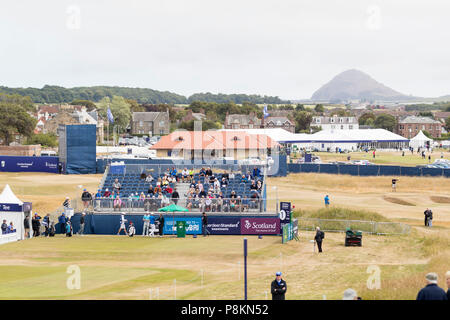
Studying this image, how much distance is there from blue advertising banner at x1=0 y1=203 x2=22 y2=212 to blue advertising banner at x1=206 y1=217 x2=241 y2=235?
11.0 m

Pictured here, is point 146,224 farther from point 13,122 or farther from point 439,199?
point 13,122

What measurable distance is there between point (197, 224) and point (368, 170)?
35574mm

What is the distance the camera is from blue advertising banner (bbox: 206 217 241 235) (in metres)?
35.2

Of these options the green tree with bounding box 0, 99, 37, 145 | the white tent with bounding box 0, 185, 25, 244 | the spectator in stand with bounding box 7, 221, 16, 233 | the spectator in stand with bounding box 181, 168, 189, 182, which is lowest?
the spectator in stand with bounding box 7, 221, 16, 233

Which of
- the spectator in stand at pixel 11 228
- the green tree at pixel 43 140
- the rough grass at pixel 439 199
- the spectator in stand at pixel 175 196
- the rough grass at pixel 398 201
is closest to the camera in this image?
the spectator in stand at pixel 11 228

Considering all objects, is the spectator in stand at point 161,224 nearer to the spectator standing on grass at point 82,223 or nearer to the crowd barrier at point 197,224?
the crowd barrier at point 197,224

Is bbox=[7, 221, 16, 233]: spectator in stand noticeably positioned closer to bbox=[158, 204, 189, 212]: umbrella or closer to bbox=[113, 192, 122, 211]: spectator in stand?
bbox=[113, 192, 122, 211]: spectator in stand

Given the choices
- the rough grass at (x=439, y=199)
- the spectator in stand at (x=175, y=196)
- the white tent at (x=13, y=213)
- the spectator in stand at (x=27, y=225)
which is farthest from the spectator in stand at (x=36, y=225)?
the rough grass at (x=439, y=199)

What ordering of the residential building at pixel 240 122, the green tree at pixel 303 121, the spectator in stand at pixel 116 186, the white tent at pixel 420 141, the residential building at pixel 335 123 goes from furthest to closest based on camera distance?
the green tree at pixel 303 121, the residential building at pixel 335 123, the residential building at pixel 240 122, the white tent at pixel 420 141, the spectator in stand at pixel 116 186

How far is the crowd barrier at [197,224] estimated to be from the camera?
1368 inches

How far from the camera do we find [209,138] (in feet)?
259

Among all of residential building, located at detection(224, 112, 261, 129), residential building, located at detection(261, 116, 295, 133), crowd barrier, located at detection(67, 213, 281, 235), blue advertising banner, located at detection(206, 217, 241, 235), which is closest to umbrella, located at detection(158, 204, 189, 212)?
crowd barrier, located at detection(67, 213, 281, 235)
